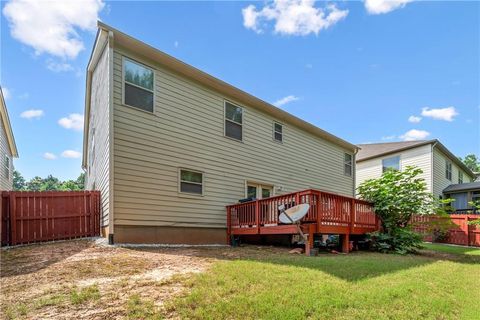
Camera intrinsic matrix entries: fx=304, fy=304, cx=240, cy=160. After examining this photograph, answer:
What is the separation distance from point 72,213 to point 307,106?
15830 mm

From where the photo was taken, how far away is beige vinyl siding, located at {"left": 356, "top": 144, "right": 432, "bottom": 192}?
19156 mm

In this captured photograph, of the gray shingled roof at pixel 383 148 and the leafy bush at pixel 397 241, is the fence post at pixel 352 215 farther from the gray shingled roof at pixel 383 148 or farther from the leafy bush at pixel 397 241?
the gray shingled roof at pixel 383 148

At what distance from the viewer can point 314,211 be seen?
7488 mm

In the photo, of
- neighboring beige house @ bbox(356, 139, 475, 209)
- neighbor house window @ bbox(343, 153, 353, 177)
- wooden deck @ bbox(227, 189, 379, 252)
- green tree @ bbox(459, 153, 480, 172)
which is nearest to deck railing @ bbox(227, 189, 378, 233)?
wooden deck @ bbox(227, 189, 379, 252)

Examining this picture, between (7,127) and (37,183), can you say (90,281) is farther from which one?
(37,183)

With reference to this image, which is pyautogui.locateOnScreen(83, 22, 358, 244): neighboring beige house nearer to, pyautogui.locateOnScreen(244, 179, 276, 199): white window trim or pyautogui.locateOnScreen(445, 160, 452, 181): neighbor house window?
pyautogui.locateOnScreen(244, 179, 276, 199): white window trim

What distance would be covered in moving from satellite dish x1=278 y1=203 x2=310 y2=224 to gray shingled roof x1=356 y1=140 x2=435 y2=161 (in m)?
15.5

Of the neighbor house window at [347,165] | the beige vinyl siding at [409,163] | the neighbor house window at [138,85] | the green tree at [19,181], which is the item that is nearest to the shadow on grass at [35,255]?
the neighbor house window at [138,85]

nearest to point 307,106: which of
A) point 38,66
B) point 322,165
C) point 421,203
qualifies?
point 322,165

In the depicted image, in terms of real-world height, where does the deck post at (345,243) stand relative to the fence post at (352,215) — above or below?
below

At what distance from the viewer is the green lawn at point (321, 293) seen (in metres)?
3.46

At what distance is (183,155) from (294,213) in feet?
12.5

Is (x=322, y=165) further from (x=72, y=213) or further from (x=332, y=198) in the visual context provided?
(x=72, y=213)

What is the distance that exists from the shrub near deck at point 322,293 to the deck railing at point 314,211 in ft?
6.34
